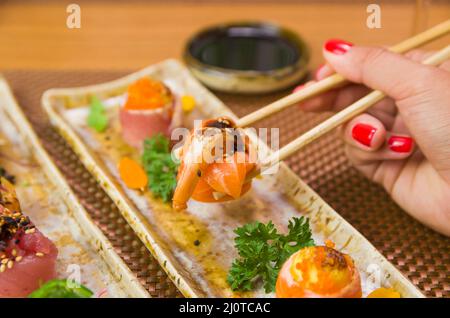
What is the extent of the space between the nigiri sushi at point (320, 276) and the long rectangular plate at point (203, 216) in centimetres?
20

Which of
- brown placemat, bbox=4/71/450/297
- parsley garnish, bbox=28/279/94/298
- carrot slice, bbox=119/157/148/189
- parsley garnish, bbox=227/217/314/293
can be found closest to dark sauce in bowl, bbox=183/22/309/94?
brown placemat, bbox=4/71/450/297

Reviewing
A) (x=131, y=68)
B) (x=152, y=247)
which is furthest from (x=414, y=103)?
(x=131, y=68)

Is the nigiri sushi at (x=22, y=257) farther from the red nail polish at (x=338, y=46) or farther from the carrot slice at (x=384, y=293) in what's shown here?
the red nail polish at (x=338, y=46)

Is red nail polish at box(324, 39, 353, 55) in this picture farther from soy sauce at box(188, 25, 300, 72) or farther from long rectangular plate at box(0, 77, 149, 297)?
long rectangular plate at box(0, 77, 149, 297)

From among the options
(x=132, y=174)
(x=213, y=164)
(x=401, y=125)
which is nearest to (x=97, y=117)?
(x=132, y=174)

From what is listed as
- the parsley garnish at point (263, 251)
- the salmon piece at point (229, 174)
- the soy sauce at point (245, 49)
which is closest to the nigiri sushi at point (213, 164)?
the salmon piece at point (229, 174)

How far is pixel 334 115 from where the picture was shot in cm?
239

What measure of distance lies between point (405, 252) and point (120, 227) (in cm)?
101

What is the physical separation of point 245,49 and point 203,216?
1.31 m

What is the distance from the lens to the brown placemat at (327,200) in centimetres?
227

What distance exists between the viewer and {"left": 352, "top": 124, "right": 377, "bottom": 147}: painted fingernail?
2.42 m

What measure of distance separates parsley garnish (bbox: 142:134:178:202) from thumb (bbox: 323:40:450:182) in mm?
796

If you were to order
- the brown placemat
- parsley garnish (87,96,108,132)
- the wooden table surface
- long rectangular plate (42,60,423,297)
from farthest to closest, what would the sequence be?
the wooden table surface → parsley garnish (87,96,108,132) → the brown placemat → long rectangular plate (42,60,423,297)
